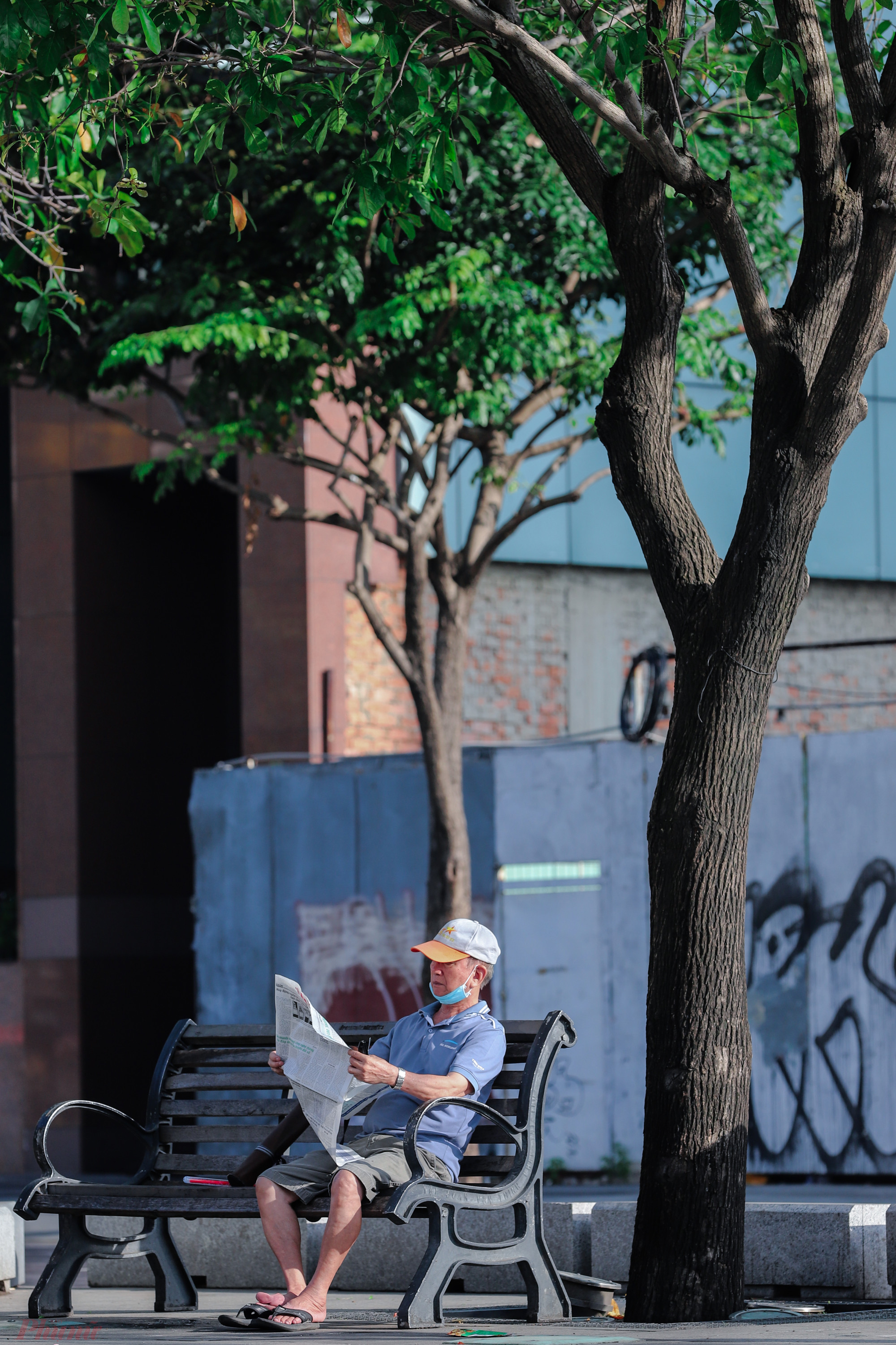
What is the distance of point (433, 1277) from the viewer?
6082mm

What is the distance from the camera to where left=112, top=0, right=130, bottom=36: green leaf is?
6266 millimetres

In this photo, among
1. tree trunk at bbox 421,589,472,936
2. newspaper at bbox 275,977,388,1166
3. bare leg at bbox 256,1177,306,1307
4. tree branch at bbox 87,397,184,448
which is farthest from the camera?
tree branch at bbox 87,397,184,448

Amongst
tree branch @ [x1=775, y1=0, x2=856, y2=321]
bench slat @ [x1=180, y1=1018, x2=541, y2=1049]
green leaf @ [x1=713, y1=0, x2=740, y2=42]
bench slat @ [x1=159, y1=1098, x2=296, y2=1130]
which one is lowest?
bench slat @ [x1=159, y1=1098, x2=296, y2=1130]

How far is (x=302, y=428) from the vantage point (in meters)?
16.6

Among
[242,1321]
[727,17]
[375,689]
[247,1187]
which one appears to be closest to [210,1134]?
→ [247,1187]

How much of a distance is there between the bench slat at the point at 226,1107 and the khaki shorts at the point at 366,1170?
0.82 metres

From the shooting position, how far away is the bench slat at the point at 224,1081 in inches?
280

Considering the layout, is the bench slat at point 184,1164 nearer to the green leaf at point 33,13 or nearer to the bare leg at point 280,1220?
the bare leg at point 280,1220

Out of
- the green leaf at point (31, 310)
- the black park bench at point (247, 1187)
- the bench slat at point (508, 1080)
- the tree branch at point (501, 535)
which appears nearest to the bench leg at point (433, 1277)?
the black park bench at point (247, 1187)

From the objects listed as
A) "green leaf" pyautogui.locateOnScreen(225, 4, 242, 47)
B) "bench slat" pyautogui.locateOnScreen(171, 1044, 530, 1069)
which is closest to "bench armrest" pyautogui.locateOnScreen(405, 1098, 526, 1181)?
"bench slat" pyautogui.locateOnScreen(171, 1044, 530, 1069)

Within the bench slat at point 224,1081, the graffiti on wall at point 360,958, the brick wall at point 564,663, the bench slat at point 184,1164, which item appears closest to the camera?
the bench slat at point 224,1081

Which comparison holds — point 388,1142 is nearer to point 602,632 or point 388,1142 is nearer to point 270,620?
point 270,620

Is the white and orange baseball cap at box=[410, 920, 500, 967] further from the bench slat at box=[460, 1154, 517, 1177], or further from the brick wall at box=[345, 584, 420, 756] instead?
the brick wall at box=[345, 584, 420, 756]

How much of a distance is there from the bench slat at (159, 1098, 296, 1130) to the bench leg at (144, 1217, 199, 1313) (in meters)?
0.45
